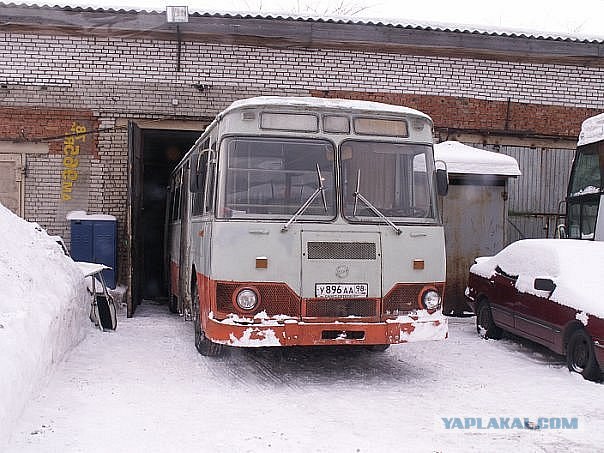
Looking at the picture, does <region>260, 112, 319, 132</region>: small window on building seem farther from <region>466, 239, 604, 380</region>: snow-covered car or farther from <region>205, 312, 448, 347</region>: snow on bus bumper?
<region>466, 239, 604, 380</region>: snow-covered car

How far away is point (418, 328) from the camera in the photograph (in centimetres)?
675

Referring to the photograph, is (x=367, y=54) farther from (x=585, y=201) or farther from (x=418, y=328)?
(x=418, y=328)

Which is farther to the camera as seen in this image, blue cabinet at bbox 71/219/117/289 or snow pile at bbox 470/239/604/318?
blue cabinet at bbox 71/219/117/289


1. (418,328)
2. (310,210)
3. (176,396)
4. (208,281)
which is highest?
(310,210)

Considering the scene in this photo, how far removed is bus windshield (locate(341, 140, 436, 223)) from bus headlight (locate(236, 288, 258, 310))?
121 cm

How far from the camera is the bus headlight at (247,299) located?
6.50 metres

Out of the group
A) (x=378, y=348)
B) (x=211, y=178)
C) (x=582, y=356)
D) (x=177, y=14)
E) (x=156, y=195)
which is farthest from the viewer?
(x=156, y=195)

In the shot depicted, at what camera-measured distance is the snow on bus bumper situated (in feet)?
21.1

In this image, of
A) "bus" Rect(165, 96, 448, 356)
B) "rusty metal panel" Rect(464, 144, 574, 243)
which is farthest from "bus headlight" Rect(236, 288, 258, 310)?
"rusty metal panel" Rect(464, 144, 574, 243)

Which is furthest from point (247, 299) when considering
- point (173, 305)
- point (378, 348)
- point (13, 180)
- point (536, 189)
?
point (536, 189)

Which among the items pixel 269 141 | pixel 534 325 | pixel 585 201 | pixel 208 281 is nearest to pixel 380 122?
pixel 269 141

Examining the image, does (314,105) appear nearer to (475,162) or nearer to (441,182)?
(441,182)

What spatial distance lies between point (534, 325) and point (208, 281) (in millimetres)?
4002

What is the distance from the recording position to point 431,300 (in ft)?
22.5
